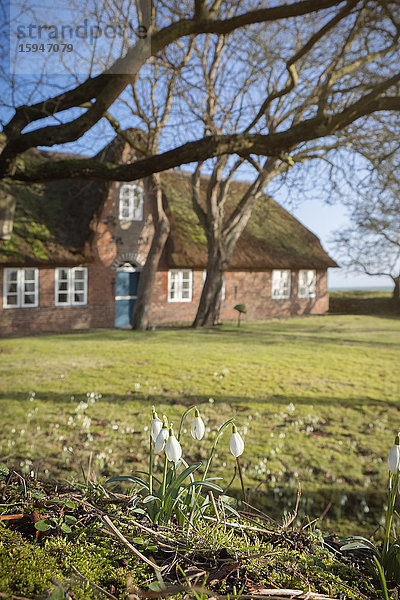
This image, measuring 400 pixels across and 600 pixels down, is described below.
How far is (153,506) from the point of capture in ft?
7.57

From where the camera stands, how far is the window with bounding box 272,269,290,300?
28.2m

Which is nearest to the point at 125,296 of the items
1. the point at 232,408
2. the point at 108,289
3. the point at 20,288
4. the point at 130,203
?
the point at 108,289

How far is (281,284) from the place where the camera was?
28734 mm

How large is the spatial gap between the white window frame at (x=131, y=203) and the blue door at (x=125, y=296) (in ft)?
8.87

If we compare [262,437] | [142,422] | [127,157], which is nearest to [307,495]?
[262,437]

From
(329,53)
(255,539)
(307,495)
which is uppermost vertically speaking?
(329,53)

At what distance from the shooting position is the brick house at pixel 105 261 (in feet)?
64.7

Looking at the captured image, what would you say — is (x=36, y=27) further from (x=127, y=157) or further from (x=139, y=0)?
(x=127, y=157)

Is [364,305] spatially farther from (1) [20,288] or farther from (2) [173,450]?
(2) [173,450]

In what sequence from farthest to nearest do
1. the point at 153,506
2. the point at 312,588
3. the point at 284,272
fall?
1. the point at 284,272
2. the point at 153,506
3. the point at 312,588

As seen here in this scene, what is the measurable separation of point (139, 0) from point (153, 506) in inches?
342

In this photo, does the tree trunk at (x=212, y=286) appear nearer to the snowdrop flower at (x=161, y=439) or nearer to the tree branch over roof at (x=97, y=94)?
the tree branch over roof at (x=97, y=94)

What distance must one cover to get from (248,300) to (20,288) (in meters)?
12.5

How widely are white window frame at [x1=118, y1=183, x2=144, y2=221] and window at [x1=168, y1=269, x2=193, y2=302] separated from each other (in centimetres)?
329
